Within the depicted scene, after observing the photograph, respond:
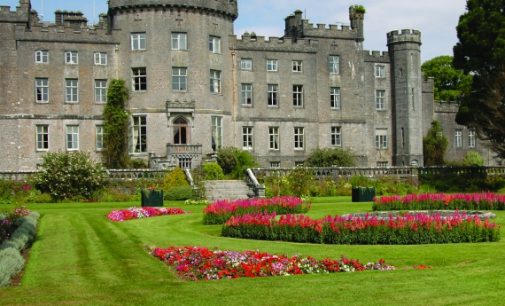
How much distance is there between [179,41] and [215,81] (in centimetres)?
351

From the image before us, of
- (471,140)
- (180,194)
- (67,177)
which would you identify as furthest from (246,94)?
(471,140)

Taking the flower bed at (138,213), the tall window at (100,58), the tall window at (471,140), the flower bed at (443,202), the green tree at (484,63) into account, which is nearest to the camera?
the flower bed at (138,213)

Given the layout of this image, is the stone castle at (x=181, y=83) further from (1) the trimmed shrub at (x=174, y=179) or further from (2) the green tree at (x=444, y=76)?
(2) the green tree at (x=444, y=76)

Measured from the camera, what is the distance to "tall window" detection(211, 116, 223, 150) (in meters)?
48.1

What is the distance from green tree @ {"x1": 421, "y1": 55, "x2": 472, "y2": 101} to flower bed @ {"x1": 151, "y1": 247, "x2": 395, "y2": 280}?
6244 centimetres

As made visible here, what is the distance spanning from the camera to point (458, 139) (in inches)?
2386

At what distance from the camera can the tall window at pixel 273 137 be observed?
50.9 metres

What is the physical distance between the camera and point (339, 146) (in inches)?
2083

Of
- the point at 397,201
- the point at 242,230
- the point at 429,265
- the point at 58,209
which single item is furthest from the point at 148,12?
the point at 429,265

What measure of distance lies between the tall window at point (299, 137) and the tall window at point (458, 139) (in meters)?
15.6

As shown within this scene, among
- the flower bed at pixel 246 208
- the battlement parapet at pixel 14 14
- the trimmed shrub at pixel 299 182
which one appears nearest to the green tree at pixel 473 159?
the trimmed shrub at pixel 299 182

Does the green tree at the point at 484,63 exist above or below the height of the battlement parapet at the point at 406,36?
below

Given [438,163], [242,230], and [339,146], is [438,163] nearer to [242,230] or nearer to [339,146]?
[339,146]

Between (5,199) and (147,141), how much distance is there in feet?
39.2
